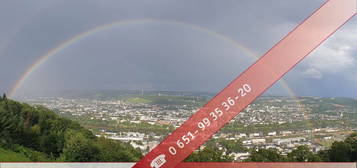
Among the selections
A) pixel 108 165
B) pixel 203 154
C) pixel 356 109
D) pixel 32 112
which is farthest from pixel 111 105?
pixel 108 165

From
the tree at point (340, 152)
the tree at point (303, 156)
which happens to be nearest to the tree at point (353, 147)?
the tree at point (340, 152)

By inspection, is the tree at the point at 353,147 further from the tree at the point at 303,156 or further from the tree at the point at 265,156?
the tree at the point at 265,156

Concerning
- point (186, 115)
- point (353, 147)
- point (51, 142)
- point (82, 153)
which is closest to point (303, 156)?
point (353, 147)

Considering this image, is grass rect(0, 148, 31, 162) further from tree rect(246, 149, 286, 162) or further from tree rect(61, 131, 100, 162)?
tree rect(246, 149, 286, 162)

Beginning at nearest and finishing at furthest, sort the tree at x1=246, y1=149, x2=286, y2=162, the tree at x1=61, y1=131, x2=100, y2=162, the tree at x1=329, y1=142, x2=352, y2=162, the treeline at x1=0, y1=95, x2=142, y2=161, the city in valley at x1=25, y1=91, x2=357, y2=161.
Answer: the tree at x1=246, y1=149, x2=286, y2=162 < the tree at x1=329, y1=142, x2=352, y2=162 < the tree at x1=61, y1=131, x2=100, y2=162 < the treeline at x1=0, y1=95, x2=142, y2=161 < the city in valley at x1=25, y1=91, x2=357, y2=161

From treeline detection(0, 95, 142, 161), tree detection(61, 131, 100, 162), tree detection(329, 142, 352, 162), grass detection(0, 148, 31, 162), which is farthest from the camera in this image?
treeline detection(0, 95, 142, 161)

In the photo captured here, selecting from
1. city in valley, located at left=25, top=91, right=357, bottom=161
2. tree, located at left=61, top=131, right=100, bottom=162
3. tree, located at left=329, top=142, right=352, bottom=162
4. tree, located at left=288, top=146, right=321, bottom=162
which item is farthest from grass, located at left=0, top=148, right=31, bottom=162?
tree, located at left=329, top=142, right=352, bottom=162
